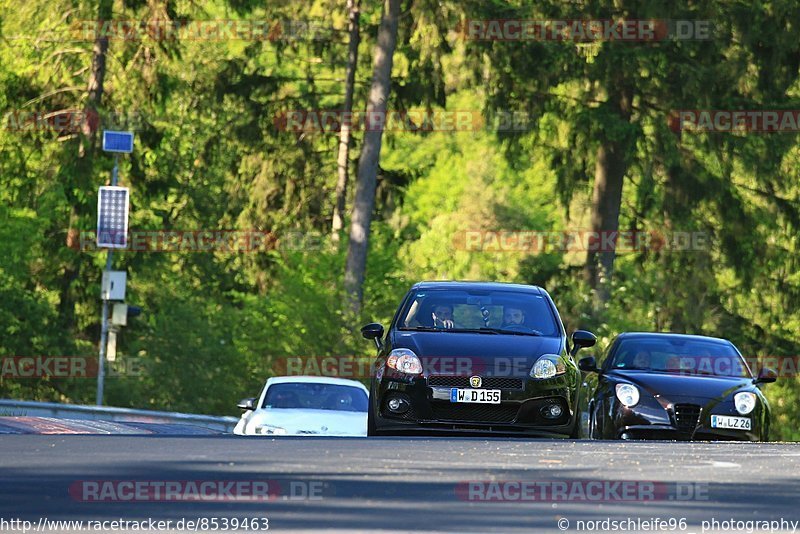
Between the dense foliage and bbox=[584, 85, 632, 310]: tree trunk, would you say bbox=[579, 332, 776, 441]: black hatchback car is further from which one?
bbox=[584, 85, 632, 310]: tree trunk

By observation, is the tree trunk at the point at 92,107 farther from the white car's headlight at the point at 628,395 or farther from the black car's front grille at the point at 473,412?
the black car's front grille at the point at 473,412

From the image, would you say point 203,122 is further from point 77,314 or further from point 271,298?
point 271,298

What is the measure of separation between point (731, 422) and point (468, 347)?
3844 millimetres

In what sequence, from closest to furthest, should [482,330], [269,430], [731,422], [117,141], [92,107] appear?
[482,330]
[731,422]
[269,430]
[117,141]
[92,107]

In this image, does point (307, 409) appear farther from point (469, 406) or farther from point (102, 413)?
point (102, 413)

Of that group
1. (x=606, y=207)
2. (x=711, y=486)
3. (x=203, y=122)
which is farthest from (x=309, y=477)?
(x=203, y=122)

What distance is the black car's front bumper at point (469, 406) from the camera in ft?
57.4

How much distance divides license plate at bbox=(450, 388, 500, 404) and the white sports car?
637 centimetres

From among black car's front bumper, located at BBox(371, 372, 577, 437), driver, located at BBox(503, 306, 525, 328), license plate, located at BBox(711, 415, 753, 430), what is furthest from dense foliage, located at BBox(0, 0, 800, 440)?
black car's front bumper, located at BBox(371, 372, 577, 437)

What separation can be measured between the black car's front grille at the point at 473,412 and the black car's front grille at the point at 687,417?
9.58 ft

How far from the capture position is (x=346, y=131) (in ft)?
166

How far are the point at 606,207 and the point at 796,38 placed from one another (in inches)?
248

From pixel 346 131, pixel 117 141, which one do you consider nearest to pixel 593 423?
pixel 117 141

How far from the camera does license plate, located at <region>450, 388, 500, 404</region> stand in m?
17.5
